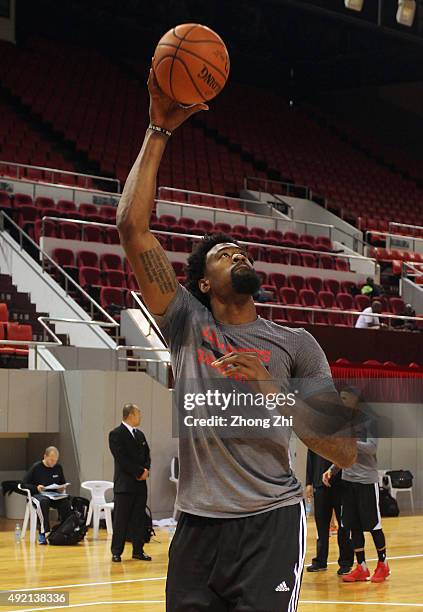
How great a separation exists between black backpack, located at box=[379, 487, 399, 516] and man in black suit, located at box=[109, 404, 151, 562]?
5.16 m

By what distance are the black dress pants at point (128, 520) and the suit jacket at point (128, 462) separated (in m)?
0.06

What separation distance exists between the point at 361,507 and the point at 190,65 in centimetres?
622

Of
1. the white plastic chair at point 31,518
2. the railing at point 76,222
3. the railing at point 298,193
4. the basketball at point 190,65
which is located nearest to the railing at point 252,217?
the railing at point 298,193

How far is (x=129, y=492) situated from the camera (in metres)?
9.82

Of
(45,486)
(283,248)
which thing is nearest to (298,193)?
(283,248)

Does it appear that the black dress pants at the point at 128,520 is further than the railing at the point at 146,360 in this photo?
No

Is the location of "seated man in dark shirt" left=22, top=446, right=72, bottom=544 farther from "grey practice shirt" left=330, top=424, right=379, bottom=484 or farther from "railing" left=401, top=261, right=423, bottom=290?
"railing" left=401, top=261, right=423, bottom=290

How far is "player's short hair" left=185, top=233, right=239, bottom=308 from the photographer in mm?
3068

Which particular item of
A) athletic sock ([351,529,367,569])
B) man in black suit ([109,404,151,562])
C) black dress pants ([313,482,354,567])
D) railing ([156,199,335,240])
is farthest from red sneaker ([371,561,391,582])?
railing ([156,199,335,240])

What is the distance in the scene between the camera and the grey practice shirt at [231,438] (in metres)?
2.85

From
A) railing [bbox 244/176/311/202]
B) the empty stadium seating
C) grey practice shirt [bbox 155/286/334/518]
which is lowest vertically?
grey practice shirt [bbox 155/286/334/518]

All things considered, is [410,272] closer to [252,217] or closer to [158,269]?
[252,217]

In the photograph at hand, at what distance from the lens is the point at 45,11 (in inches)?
1059

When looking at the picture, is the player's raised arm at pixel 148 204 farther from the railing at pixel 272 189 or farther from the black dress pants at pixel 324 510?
the railing at pixel 272 189
